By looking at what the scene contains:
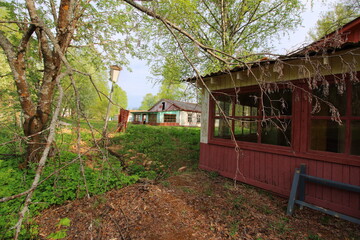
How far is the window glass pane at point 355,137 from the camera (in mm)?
3186

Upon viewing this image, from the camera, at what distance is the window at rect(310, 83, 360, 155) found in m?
3.19

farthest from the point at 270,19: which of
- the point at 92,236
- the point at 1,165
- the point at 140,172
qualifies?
the point at 1,165

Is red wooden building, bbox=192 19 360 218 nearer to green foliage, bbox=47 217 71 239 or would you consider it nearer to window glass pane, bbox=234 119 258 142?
window glass pane, bbox=234 119 258 142

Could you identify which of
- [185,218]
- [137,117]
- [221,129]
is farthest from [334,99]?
[137,117]

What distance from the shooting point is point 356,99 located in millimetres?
3213

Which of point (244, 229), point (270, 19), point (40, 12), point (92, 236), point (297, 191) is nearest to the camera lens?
point (92, 236)

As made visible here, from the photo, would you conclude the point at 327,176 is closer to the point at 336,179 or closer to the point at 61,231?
the point at 336,179

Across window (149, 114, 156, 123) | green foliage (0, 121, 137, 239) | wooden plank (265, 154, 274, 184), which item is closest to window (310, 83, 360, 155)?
wooden plank (265, 154, 274, 184)

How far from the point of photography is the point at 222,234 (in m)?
2.65

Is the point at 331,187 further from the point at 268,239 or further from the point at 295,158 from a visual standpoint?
the point at 268,239

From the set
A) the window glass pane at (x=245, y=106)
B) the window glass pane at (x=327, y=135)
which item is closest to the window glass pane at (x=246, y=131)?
the window glass pane at (x=245, y=106)

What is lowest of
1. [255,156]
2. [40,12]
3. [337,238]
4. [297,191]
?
[337,238]

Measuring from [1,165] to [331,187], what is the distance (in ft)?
24.4

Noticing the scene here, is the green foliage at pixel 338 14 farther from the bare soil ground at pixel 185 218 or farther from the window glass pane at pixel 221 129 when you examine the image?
the bare soil ground at pixel 185 218
